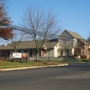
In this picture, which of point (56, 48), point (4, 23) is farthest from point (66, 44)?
point (4, 23)

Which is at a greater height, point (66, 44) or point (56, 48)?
point (66, 44)

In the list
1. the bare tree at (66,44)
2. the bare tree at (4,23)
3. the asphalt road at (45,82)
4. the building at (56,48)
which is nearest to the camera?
the asphalt road at (45,82)

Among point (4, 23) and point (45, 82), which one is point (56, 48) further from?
point (45, 82)

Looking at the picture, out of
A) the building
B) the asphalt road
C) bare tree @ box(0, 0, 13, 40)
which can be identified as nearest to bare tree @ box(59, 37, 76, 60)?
the building

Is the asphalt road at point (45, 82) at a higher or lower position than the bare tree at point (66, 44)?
lower

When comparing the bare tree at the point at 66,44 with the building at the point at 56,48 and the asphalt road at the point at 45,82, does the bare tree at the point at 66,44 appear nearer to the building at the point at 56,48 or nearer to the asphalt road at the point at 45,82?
the building at the point at 56,48

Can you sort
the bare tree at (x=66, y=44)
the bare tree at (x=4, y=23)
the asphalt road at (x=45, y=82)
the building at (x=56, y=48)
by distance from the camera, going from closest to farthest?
the asphalt road at (x=45, y=82) → the bare tree at (x=4, y=23) → the building at (x=56, y=48) → the bare tree at (x=66, y=44)

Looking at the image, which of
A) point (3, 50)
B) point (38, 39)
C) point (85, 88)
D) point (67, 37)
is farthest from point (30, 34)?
point (85, 88)

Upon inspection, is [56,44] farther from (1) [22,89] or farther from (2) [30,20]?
(1) [22,89]

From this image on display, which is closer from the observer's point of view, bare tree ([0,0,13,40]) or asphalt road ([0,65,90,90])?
asphalt road ([0,65,90,90])

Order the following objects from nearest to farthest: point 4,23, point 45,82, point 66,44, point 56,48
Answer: point 45,82, point 4,23, point 56,48, point 66,44

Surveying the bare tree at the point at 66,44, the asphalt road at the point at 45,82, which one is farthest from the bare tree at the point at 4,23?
the bare tree at the point at 66,44

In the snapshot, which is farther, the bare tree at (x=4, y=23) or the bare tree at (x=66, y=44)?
the bare tree at (x=66, y=44)

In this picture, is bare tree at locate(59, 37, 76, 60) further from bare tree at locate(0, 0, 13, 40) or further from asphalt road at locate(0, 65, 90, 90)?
asphalt road at locate(0, 65, 90, 90)
